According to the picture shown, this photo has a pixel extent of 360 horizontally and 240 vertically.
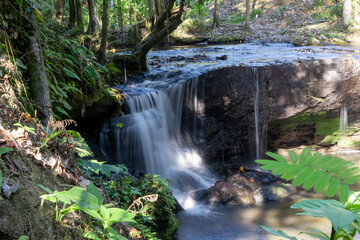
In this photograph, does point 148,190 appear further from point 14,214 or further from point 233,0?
point 233,0

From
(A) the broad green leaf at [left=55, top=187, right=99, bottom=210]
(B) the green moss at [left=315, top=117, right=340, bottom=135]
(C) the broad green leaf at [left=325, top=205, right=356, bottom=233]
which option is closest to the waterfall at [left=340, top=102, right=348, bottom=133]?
(B) the green moss at [left=315, top=117, right=340, bottom=135]

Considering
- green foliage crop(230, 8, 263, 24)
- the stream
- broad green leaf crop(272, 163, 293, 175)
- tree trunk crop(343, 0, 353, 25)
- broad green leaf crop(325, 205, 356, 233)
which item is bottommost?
the stream

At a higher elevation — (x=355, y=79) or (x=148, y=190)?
(x=355, y=79)

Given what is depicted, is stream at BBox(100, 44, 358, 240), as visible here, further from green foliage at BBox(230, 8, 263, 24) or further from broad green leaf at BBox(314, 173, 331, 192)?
green foliage at BBox(230, 8, 263, 24)

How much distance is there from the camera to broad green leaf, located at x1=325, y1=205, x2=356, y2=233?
84 cm

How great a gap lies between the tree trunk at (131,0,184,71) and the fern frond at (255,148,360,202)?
280 inches

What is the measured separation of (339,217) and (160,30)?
8338mm

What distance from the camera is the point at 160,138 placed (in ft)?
26.2

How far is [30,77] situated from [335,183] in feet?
11.5

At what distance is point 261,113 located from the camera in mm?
8266

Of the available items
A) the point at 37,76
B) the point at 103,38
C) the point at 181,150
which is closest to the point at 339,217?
the point at 37,76

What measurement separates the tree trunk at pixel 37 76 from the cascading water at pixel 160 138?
3.44 metres

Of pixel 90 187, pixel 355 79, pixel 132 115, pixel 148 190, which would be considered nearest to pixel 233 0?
pixel 355 79

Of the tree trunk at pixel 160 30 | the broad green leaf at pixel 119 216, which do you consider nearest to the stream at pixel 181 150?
the tree trunk at pixel 160 30
